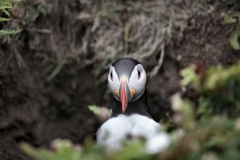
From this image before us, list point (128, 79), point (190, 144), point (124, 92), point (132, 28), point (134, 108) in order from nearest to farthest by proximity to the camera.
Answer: point (190, 144)
point (124, 92)
point (128, 79)
point (134, 108)
point (132, 28)

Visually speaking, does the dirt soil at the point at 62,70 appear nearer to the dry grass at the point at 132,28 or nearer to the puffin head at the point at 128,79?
the dry grass at the point at 132,28

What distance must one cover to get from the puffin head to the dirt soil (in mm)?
1279

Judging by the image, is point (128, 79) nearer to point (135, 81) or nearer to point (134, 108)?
point (135, 81)

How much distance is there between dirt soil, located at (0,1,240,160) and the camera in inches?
199

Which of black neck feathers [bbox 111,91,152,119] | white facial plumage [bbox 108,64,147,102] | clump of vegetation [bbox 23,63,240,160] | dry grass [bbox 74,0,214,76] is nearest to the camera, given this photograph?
clump of vegetation [bbox 23,63,240,160]

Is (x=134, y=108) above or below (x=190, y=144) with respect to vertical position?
above

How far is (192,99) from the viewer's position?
17.8 ft

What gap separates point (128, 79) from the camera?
3906 millimetres

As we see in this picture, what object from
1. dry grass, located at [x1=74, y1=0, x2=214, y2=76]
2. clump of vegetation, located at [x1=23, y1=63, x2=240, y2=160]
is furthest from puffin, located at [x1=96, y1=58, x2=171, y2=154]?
clump of vegetation, located at [x1=23, y1=63, x2=240, y2=160]

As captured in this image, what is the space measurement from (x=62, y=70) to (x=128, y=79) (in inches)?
76.6

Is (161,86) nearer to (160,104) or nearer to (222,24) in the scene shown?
(160,104)

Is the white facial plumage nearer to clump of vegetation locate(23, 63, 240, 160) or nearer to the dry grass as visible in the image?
the dry grass

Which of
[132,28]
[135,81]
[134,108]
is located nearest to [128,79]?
[135,81]

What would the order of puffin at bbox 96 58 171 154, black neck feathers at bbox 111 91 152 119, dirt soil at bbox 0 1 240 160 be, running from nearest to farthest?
puffin at bbox 96 58 171 154 → black neck feathers at bbox 111 91 152 119 → dirt soil at bbox 0 1 240 160
